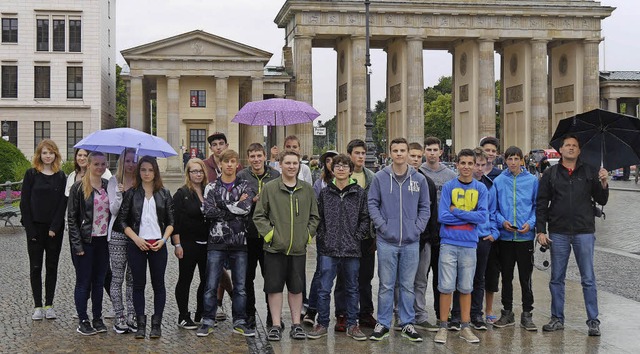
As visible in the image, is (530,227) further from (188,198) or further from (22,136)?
(22,136)

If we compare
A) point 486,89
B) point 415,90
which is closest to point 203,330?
point 415,90

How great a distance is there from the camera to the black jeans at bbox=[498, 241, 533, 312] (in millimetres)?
9055

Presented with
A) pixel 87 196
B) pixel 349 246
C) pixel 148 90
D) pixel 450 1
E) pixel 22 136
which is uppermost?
pixel 450 1

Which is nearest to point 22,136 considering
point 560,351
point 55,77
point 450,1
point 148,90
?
point 55,77

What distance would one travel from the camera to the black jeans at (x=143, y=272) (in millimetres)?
8570

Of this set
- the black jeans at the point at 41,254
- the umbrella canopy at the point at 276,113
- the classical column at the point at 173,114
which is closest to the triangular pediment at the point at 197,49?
the classical column at the point at 173,114

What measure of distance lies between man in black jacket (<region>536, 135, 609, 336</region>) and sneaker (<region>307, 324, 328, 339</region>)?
252 centimetres

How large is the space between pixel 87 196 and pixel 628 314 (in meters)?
6.82

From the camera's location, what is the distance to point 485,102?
205 feet

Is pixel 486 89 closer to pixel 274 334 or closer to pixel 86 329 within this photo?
pixel 274 334

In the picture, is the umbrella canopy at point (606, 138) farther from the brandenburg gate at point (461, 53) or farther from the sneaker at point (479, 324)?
the brandenburg gate at point (461, 53)

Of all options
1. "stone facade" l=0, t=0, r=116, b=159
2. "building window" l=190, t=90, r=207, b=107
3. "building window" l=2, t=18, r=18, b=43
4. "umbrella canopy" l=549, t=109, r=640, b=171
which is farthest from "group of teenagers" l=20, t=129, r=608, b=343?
"building window" l=2, t=18, r=18, b=43

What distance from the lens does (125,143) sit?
8688mm

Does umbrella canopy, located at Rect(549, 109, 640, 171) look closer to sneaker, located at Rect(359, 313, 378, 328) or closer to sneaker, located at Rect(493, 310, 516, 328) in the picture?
sneaker, located at Rect(493, 310, 516, 328)
